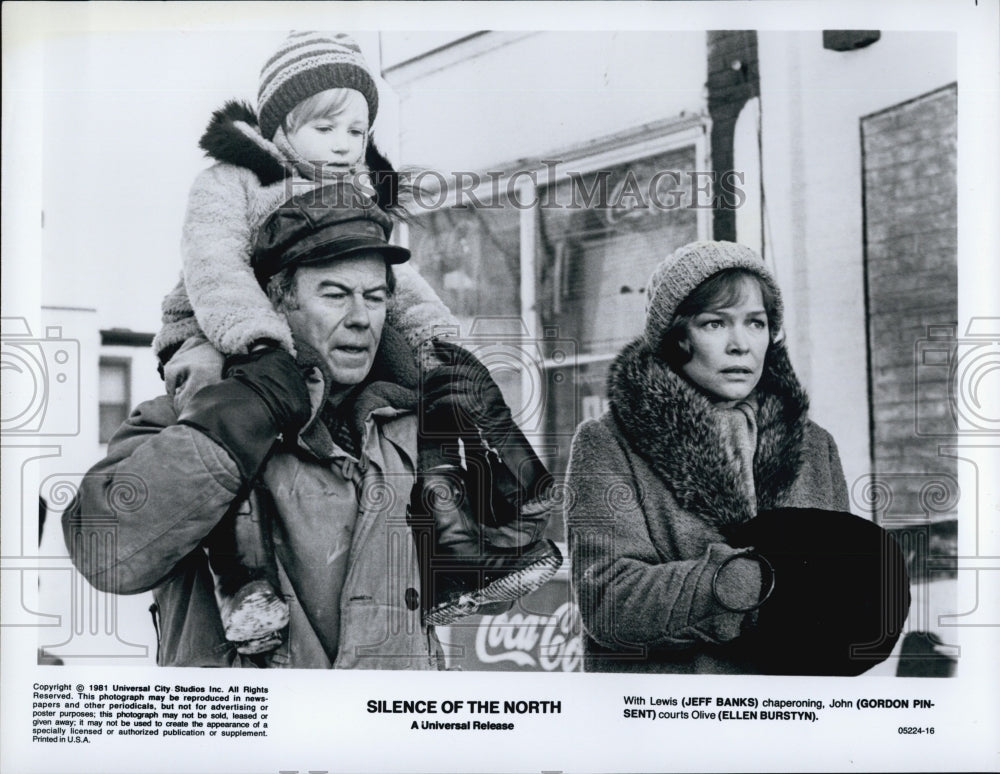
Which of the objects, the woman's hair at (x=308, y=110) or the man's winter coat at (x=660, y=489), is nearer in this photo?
the man's winter coat at (x=660, y=489)

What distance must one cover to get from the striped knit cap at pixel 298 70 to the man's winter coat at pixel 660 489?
1587mm

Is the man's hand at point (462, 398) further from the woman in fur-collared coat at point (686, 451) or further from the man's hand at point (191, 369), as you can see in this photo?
the man's hand at point (191, 369)

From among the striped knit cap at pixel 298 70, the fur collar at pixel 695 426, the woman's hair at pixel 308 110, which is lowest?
the fur collar at pixel 695 426

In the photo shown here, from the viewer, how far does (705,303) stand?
4.13 meters

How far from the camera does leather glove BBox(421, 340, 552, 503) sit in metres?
4.12

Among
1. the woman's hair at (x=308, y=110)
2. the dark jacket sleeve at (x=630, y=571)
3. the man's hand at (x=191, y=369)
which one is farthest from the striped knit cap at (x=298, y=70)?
the dark jacket sleeve at (x=630, y=571)

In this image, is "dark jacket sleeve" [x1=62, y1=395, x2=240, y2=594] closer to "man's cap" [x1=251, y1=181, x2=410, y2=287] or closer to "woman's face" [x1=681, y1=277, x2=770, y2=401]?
"man's cap" [x1=251, y1=181, x2=410, y2=287]

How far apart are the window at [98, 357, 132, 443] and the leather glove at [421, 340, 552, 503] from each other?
116 centimetres

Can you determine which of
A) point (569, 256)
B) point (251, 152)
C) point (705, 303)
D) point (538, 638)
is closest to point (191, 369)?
point (251, 152)

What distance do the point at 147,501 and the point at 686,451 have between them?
2.05 meters

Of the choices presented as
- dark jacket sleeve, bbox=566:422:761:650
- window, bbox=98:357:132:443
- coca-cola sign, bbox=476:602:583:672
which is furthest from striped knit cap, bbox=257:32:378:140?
coca-cola sign, bbox=476:602:583:672

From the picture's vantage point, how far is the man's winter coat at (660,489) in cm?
407

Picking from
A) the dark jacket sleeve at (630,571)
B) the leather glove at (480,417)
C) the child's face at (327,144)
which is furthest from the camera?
the child's face at (327,144)

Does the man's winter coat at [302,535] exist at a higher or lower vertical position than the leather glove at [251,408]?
lower
